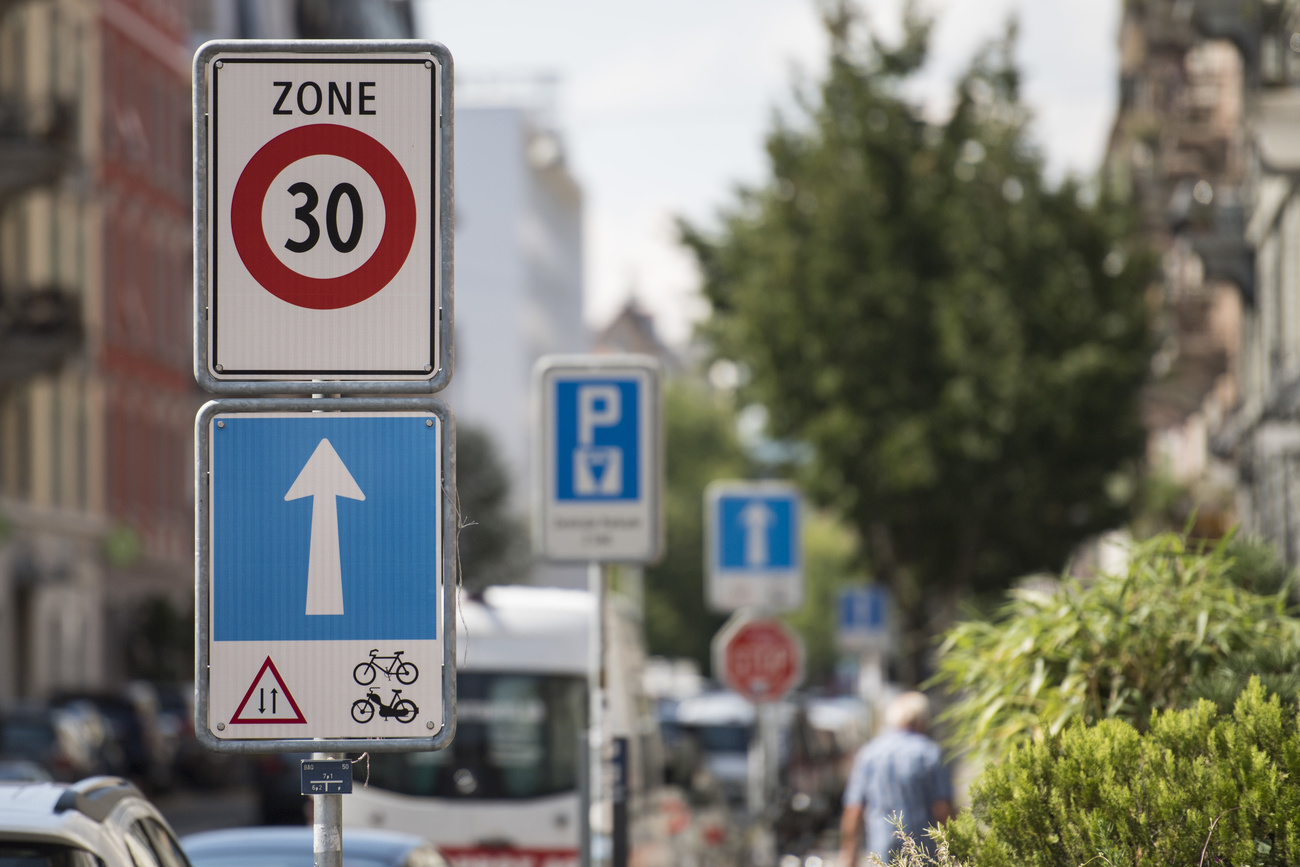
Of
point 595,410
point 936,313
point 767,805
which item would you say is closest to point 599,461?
point 595,410

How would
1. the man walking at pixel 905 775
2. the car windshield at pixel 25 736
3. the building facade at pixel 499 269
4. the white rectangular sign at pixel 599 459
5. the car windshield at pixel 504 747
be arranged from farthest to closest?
the building facade at pixel 499 269 → the car windshield at pixel 25 736 → the car windshield at pixel 504 747 → the man walking at pixel 905 775 → the white rectangular sign at pixel 599 459

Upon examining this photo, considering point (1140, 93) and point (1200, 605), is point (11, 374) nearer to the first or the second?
point (1140, 93)

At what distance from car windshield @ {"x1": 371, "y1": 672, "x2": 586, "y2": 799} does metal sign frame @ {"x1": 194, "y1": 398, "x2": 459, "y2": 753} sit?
10.1 meters

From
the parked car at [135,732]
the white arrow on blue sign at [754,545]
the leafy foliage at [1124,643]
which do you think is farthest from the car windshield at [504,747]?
the parked car at [135,732]

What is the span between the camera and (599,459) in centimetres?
948

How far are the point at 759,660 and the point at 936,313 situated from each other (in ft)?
33.4

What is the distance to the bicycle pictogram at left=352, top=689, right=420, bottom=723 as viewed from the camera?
12.9 ft

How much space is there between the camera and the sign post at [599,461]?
9.40 m

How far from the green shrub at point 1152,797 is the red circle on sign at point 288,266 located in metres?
1.82

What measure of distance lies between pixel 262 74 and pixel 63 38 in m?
44.0

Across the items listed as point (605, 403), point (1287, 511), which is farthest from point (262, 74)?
point (1287, 511)

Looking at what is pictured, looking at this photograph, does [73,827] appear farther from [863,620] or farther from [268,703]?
[863,620]

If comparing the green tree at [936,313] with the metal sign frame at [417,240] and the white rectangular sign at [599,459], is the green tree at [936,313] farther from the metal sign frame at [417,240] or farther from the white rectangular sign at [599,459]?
the metal sign frame at [417,240]

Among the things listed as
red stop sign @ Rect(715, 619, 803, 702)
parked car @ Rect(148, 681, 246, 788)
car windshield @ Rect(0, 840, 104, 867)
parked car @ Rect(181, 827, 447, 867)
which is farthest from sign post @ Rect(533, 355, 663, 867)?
parked car @ Rect(148, 681, 246, 788)
